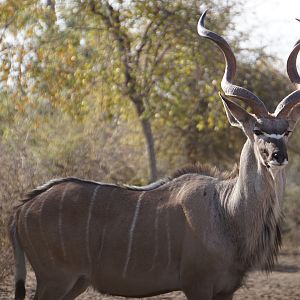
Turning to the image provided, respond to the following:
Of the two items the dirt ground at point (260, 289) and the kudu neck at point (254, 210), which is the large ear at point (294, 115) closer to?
the kudu neck at point (254, 210)

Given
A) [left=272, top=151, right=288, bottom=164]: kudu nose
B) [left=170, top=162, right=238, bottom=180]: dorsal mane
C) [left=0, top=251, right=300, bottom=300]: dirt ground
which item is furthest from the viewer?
[left=0, top=251, right=300, bottom=300]: dirt ground

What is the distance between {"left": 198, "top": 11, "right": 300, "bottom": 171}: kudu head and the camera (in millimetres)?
4559

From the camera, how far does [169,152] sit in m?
13.5

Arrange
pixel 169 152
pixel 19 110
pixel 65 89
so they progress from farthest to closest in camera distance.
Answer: pixel 169 152, pixel 65 89, pixel 19 110

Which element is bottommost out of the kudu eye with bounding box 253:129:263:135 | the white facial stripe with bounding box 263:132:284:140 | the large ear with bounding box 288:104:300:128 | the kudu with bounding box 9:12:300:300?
the kudu with bounding box 9:12:300:300

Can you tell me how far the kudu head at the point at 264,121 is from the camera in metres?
4.56

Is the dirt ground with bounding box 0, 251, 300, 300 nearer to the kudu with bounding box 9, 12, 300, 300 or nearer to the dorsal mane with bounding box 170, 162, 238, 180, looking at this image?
the dorsal mane with bounding box 170, 162, 238, 180

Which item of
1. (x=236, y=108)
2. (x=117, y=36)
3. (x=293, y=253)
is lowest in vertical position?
(x=293, y=253)

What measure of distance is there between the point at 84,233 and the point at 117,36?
5.00 meters

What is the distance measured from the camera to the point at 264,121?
474 cm

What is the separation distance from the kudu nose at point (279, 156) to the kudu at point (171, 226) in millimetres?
13

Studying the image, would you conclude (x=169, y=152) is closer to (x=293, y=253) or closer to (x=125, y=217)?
(x=293, y=253)

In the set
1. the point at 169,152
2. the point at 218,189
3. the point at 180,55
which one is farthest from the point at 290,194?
the point at 218,189

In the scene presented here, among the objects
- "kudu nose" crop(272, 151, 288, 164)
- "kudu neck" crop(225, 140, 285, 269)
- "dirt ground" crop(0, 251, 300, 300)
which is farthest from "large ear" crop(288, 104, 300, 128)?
"dirt ground" crop(0, 251, 300, 300)
